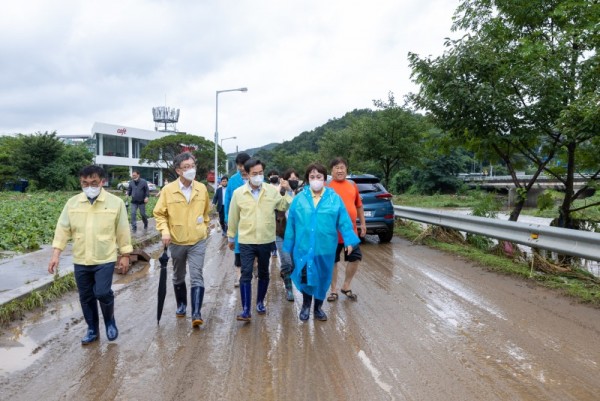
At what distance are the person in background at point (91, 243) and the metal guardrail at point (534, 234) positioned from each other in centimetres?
558

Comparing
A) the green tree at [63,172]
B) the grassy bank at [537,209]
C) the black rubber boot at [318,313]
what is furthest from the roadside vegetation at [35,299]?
the green tree at [63,172]

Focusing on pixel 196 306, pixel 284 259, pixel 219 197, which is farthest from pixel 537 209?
Result: pixel 196 306

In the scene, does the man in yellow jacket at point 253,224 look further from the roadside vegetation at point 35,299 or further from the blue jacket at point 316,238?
the roadside vegetation at point 35,299

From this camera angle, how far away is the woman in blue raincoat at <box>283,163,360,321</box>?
4.95 m

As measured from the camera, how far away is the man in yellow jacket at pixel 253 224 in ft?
16.5

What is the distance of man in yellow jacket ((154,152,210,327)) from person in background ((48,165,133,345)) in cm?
59

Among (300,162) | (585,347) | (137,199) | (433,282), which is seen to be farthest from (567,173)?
(300,162)

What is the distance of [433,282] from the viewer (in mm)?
6785

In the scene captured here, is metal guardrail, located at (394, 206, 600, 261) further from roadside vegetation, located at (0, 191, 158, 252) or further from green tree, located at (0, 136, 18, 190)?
green tree, located at (0, 136, 18, 190)

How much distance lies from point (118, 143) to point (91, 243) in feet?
184

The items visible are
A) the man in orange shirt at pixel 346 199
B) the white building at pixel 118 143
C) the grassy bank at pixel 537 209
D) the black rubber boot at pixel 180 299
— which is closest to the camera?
the black rubber boot at pixel 180 299

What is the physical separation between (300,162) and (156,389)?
63347 mm

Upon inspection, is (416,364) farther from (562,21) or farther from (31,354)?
(562,21)

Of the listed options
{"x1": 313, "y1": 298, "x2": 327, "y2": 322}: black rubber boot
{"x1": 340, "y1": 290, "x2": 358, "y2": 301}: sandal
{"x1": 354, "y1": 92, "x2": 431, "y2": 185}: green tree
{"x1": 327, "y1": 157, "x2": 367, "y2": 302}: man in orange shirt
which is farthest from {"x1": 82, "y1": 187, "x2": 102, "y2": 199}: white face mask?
{"x1": 354, "y1": 92, "x2": 431, "y2": 185}: green tree
